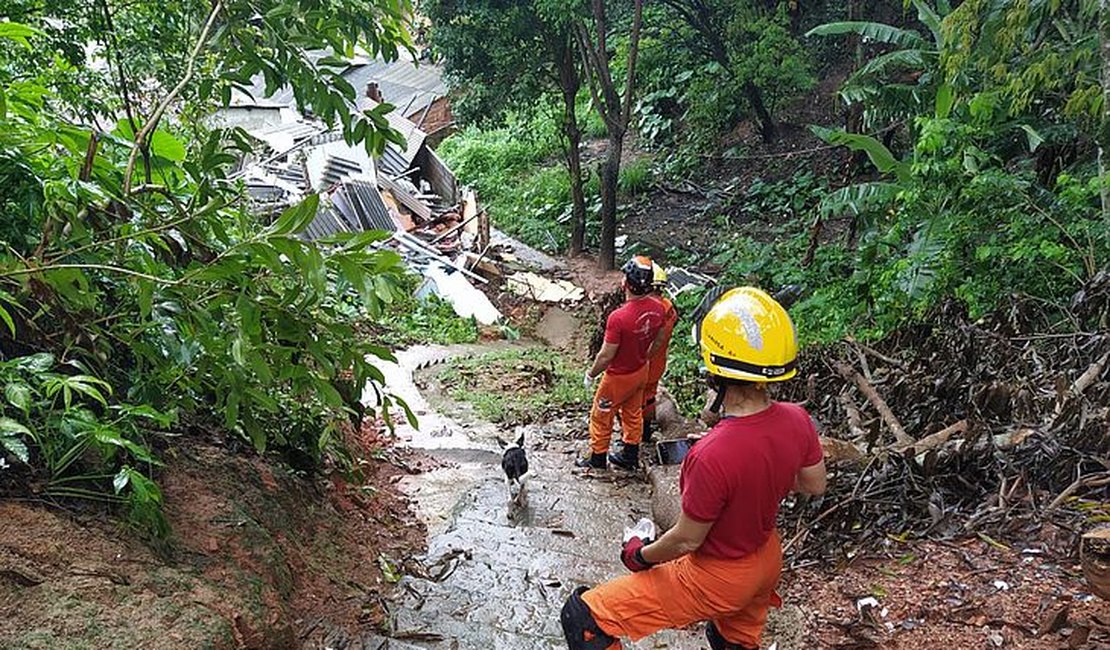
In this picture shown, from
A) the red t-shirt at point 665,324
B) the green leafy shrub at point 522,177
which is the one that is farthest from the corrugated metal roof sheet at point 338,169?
the red t-shirt at point 665,324

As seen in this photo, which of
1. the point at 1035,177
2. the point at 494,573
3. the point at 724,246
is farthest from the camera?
the point at 724,246

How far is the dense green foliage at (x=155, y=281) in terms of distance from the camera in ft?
9.96

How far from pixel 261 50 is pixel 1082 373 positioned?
5345mm

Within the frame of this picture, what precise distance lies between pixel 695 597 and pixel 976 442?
7.95ft

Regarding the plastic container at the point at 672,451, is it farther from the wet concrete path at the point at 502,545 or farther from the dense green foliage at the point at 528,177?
the dense green foliage at the point at 528,177

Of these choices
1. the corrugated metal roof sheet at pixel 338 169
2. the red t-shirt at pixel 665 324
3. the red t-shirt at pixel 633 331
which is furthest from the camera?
the corrugated metal roof sheet at pixel 338 169

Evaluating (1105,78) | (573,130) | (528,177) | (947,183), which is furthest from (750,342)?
(528,177)

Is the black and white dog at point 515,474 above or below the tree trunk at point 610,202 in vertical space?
above

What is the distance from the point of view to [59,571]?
9.63ft

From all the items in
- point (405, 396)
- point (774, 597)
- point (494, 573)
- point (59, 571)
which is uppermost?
point (59, 571)

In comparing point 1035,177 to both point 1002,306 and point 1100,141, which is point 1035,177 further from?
point 1002,306

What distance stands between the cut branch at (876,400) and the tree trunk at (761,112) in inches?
559

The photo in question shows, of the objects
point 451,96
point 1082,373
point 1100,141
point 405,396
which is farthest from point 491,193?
point 1082,373

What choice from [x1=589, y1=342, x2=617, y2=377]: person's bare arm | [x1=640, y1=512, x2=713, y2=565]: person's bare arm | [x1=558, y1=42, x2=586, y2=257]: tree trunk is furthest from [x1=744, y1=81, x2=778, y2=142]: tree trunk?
[x1=640, y1=512, x2=713, y2=565]: person's bare arm
